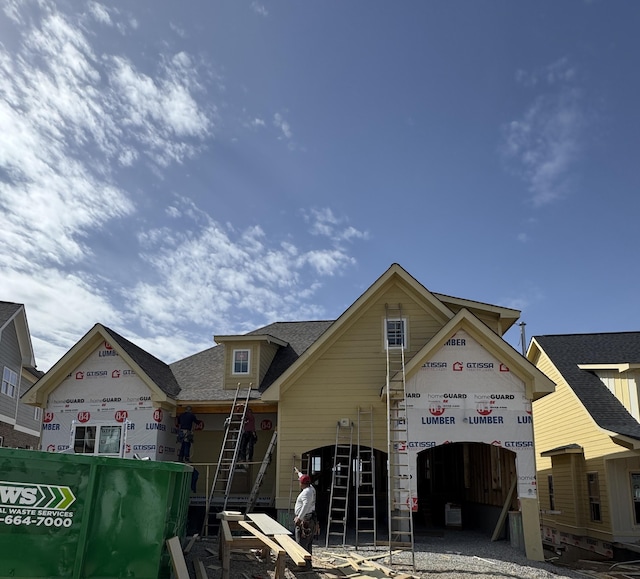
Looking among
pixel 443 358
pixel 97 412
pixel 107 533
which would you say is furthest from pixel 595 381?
pixel 107 533

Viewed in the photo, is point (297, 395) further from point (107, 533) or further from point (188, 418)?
point (107, 533)

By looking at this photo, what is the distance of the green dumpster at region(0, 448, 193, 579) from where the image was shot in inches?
304

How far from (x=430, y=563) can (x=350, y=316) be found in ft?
23.9

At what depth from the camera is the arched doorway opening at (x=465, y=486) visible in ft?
60.9

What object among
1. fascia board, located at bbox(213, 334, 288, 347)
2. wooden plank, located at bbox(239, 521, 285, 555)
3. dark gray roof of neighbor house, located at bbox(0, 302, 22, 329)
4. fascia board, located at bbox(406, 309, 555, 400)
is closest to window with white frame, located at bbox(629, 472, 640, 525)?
fascia board, located at bbox(406, 309, 555, 400)

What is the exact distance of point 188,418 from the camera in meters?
19.5

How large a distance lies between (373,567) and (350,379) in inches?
260

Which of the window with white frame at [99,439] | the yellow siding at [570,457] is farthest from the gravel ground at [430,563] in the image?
the yellow siding at [570,457]

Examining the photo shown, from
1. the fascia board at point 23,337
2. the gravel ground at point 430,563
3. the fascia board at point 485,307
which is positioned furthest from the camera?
the fascia board at point 23,337

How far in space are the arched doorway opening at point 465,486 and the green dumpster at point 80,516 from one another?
11.6 meters

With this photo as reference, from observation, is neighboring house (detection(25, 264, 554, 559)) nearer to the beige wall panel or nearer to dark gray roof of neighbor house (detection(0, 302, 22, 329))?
the beige wall panel

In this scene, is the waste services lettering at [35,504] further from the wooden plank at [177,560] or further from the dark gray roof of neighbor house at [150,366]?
the dark gray roof of neighbor house at [150,366]

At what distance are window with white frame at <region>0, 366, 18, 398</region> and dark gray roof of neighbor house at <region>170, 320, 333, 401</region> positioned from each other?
10797 mm

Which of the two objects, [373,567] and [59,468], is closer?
[59,468]
